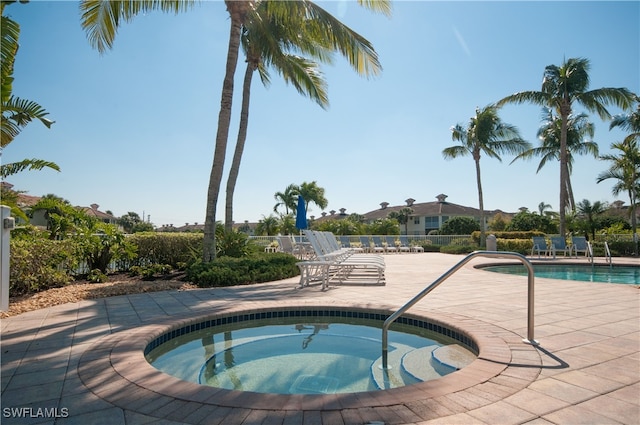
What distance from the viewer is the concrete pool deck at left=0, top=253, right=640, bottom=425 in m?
2.21

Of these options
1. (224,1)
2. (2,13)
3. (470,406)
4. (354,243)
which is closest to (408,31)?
(224,1)

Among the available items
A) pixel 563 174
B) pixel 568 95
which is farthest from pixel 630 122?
pixel 563 174

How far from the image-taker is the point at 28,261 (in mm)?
6637

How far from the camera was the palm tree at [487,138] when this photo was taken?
24.2m

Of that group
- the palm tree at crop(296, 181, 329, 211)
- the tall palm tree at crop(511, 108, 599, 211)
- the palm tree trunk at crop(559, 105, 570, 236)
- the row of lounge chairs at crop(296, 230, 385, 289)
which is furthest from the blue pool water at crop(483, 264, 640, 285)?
the palm tree at crop(296, 181, 329, 211)

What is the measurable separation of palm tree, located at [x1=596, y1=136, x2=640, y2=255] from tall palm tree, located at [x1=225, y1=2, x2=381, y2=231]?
21.3m

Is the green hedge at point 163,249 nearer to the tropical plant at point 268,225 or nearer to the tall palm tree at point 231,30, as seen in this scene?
the tall palm tree at point 231,30

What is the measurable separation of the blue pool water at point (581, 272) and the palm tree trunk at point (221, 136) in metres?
9.50

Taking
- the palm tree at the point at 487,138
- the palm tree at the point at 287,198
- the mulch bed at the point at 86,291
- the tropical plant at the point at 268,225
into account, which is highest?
the palm tree at the point at 487,138

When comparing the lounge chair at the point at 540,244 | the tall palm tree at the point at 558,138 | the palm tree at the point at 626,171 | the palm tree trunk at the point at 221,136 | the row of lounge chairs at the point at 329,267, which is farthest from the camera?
the tall palm tree at the point at 558,138

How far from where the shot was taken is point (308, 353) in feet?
14.2

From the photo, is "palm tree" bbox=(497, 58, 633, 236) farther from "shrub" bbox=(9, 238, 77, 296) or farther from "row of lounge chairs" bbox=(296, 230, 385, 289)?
"shrub" bbox=(9, 238, 77, 296)

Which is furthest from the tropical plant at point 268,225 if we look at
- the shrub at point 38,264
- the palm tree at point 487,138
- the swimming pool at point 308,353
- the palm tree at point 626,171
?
the swimming pool at point 308,353

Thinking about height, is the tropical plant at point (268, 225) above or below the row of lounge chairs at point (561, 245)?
above
